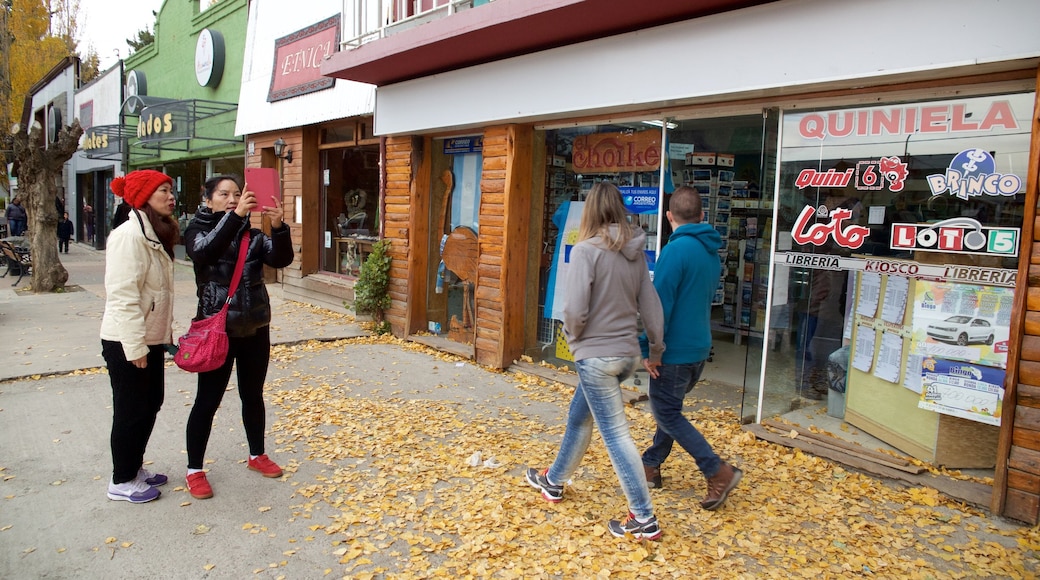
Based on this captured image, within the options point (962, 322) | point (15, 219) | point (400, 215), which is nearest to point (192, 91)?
point (15, 219)

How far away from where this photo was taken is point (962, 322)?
4.22 m

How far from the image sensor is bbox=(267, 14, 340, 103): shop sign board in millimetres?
10195

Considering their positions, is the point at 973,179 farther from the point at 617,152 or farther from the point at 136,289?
the point at 136,289

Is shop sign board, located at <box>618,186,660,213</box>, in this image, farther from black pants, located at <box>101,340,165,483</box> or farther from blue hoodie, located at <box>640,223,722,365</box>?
black pants, located at <box>101,340,165,483</box>

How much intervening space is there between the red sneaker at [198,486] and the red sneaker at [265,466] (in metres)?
0.35

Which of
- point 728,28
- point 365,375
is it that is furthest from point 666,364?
point 365,375

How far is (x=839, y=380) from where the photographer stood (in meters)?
5.23

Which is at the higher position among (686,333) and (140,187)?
(140,187)

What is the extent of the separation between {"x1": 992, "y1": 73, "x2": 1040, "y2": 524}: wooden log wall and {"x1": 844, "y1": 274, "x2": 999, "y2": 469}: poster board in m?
0.53

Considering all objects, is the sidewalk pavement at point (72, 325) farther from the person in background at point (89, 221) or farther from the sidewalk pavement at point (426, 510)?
the person in background at point (89, 221)

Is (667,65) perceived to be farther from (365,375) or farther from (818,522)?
(365,375)

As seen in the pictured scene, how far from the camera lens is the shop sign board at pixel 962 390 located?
408 cm

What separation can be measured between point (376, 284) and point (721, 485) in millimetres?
5927

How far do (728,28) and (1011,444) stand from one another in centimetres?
328
